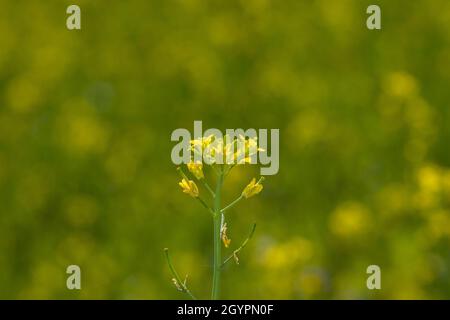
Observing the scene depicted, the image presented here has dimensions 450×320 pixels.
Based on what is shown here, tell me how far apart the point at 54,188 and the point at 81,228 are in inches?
18.9

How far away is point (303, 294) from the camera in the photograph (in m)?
4.84

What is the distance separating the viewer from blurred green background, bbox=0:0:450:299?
5121mm

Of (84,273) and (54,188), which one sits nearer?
(84,273)

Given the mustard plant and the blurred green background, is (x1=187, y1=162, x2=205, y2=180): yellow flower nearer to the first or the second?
the mustard plant

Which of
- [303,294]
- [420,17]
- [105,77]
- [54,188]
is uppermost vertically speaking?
[420,17]

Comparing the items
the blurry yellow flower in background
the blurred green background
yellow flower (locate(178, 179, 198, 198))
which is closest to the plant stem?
yellow flower (locate(178, 179, 198, 198))

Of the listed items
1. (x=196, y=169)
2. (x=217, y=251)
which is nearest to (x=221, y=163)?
(x=196, y=169)

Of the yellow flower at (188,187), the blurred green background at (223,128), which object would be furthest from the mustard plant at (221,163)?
the blurred green background at (223,128)

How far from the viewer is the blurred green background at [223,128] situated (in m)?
5.12

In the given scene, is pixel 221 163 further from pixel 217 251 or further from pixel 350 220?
pixel 350 220

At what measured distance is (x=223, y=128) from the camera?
21.0 feet

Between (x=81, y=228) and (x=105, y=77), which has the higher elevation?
(x=105, y=77)

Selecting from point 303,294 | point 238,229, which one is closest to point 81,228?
point 238,229

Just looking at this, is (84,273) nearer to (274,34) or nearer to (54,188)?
(54,188)
